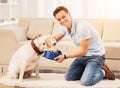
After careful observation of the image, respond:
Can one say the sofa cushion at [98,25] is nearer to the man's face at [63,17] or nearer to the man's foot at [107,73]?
the man's foot at [107,73]

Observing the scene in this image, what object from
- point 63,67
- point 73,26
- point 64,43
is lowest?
point 63,67

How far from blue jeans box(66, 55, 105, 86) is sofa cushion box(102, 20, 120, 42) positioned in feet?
3.77

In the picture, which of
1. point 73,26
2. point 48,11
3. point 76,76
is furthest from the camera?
point 48,11

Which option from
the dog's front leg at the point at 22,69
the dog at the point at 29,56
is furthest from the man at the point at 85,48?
the dog's front leg at the point at 22,69

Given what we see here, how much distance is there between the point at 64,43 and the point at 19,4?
6.25 ft

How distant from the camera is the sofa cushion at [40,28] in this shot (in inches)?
187

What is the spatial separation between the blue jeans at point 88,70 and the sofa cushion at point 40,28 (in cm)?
142

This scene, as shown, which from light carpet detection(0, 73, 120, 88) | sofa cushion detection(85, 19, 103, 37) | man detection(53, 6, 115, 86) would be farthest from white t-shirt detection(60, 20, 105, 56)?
sofa cushion detection(85, 19, 103, 37)

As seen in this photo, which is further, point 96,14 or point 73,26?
point 96,14

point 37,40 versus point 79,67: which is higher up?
point 37,40

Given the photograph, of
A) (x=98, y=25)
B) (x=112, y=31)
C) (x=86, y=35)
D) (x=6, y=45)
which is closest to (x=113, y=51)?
(x=112, y=31)

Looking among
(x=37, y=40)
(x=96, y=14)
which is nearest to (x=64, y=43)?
(x=37, y=40)

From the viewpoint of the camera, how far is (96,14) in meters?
5.38

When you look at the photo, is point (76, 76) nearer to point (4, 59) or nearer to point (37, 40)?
point (37, 40)
